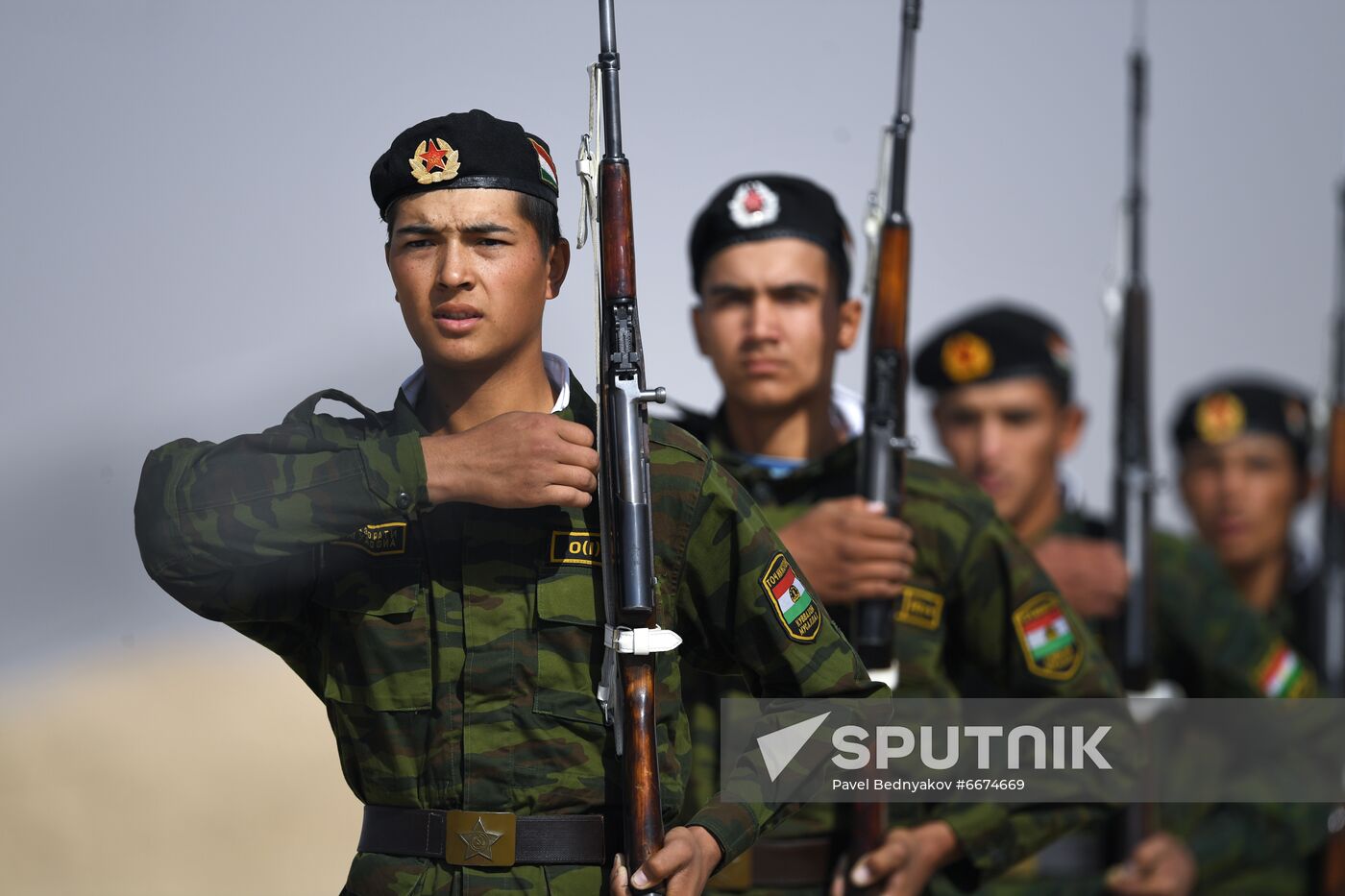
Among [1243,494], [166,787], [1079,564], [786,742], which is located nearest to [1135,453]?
[1079,564]

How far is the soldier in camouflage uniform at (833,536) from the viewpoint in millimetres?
5383

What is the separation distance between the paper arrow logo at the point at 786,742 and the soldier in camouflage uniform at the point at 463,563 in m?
0.12

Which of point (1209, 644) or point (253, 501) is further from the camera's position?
point (1209, 644)

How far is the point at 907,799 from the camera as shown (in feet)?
18.2

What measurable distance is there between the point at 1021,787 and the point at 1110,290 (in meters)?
4.02

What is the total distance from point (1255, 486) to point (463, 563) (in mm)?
7660

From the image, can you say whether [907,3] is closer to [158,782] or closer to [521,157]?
[521,157]

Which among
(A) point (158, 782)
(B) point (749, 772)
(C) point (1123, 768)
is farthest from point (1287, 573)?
(A) point (158, 782)

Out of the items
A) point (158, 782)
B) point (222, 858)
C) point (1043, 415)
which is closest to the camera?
point (1043, 415)

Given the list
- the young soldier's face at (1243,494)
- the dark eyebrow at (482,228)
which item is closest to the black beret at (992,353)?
the young soldier's face at (1243,494)

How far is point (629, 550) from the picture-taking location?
12.3 feet

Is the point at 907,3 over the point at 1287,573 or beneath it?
over

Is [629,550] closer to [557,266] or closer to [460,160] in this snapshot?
[557,266]

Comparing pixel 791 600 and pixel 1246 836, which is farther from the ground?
pixel 791 600
